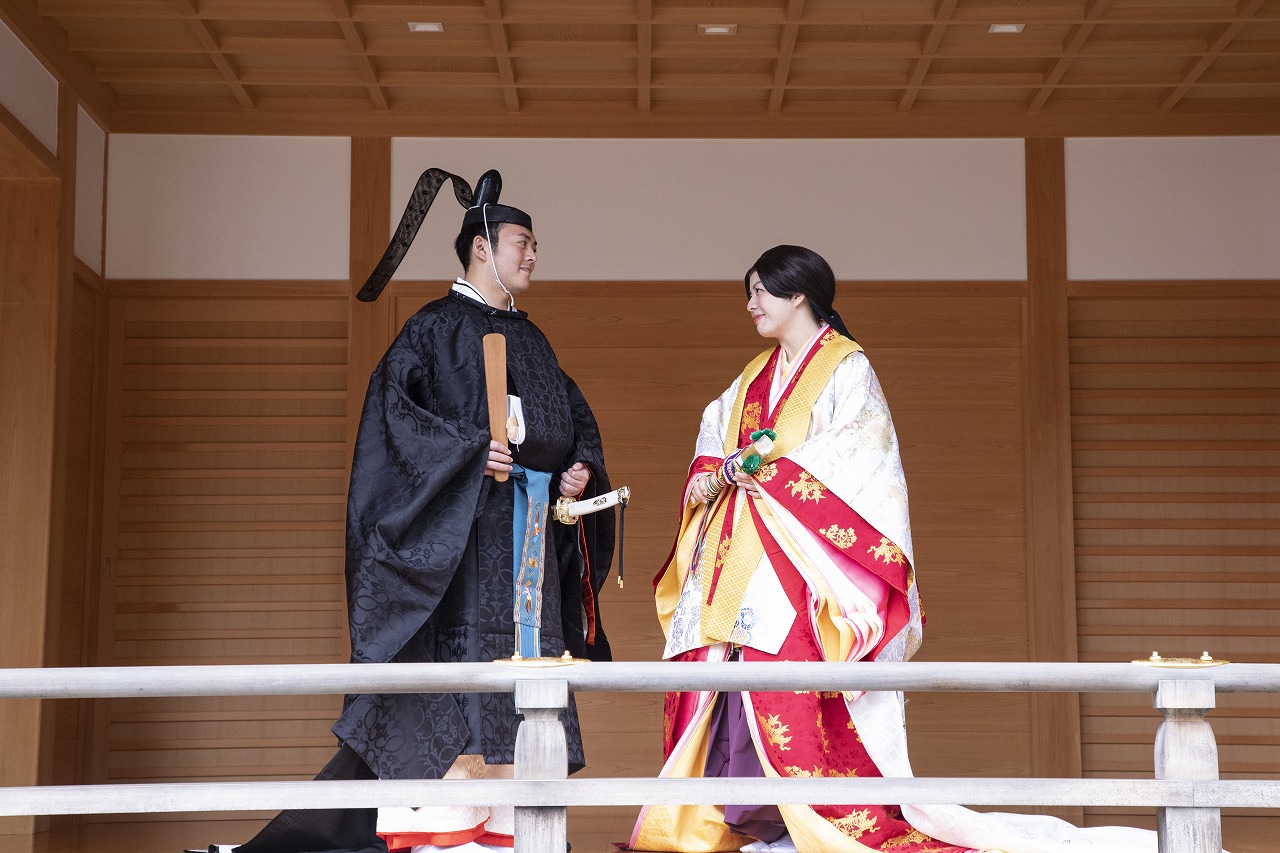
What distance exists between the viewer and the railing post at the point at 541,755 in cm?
210

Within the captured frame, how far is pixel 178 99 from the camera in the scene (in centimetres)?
515

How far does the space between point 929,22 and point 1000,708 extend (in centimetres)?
239

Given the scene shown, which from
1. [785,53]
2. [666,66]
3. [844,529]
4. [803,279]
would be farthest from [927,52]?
[844,529]

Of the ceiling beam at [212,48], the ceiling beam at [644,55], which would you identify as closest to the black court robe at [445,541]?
the ceiling beam at [644,55]

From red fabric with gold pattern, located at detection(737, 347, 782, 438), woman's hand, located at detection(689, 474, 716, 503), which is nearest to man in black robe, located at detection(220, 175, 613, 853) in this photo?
woman's hand, located at detection(689, 474, 716, 503)

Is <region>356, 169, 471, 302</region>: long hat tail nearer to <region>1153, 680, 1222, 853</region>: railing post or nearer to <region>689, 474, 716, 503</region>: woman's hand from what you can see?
<region>689, 474, 716, 503</region>: woman's hand

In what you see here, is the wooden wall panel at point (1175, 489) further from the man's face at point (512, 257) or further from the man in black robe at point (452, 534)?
the man's face at point (512, 257)

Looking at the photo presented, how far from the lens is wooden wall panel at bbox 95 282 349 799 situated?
195 inches

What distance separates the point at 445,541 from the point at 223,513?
2328mm

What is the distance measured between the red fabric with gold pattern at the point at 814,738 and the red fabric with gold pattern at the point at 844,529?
4.6 inches

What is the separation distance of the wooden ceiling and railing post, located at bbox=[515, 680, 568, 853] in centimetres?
284

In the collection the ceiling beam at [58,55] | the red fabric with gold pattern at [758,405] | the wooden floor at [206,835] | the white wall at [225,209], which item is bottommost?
the wooden floor at [206,835]

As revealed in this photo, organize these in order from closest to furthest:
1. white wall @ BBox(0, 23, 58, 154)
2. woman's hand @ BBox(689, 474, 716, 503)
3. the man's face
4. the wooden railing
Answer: the wooden railing < woman's hand @ BBox(689, 474, 716, 503) < the man's face < white wall @ BBox(0, 23, 58, 154)

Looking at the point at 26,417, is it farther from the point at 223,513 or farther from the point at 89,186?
the point at 89,186
